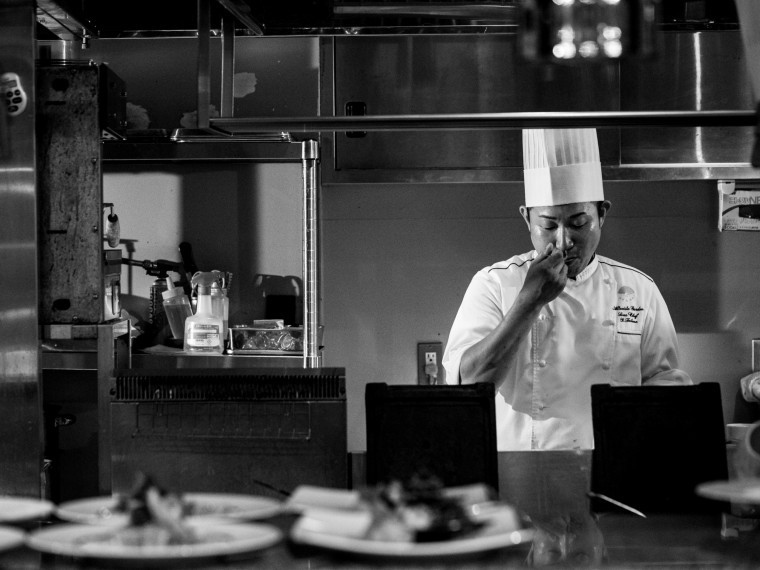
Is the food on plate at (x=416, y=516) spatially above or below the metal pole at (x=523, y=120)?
below

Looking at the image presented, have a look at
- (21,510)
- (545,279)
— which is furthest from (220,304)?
(21,510)

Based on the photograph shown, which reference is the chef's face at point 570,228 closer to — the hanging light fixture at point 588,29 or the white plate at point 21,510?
the hanging light fixture at point 588,29

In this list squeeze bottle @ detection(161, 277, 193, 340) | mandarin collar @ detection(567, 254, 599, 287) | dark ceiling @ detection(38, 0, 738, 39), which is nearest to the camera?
dark ceiling @ detection(38, 0, 738, 39)

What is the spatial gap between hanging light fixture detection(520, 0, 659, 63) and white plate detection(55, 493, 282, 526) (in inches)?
34.2

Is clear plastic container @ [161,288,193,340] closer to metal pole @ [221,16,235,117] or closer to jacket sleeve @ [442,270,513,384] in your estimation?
jacket sleeve @ [442,270,513,384]

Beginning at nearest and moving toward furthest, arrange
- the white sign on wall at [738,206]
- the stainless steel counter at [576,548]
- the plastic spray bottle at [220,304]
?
the stainless steel counter at [576,548] < the plastic spray bottle at [220,304] < the white sign on wall at [738,206]

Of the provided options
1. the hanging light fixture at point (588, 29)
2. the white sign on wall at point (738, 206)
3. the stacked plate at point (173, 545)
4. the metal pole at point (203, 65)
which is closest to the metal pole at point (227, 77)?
the metal pole at point (203, 65)

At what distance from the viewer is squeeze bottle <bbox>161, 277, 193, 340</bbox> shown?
11.0ft

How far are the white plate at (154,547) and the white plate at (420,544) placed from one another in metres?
0.07

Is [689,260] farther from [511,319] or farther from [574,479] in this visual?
[574,479]

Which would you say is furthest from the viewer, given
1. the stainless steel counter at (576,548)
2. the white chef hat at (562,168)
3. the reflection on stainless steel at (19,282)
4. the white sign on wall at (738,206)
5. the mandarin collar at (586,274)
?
the white sign on wall at (738,206)

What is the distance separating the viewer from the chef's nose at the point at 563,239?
2.90m

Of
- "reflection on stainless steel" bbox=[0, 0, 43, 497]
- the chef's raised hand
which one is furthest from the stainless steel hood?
"reflection on stainless steel" bbox=[0, 0, 43, 497]

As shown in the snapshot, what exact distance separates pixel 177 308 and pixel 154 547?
2.11 metres
